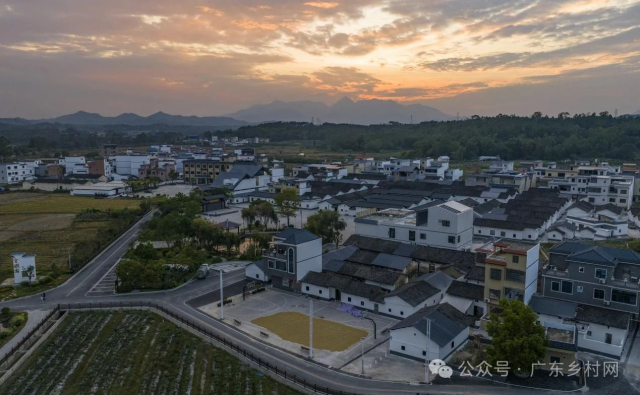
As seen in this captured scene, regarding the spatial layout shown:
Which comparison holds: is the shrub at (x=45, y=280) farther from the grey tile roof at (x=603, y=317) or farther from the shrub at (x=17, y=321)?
the grey tile roof at (x=603, y=317)

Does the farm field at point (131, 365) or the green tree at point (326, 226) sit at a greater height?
the green tree at point (326, 226)

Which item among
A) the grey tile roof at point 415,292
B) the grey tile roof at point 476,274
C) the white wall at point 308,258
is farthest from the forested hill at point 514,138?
the grey tile roof at point 415,292

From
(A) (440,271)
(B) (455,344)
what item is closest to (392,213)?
(A) (440,271)

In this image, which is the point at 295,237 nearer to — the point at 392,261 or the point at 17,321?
the point at 392,261

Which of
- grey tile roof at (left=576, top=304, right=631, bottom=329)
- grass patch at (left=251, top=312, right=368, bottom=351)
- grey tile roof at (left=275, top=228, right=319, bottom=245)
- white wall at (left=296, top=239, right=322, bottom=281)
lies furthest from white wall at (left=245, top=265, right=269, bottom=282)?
grey tile roof at (left=576, top=304, right=631, bottom=329)

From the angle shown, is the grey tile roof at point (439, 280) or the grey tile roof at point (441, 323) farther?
the grey tile roof at point (439, 280)

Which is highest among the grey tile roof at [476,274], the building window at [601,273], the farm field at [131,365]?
the building window at [601,273]
